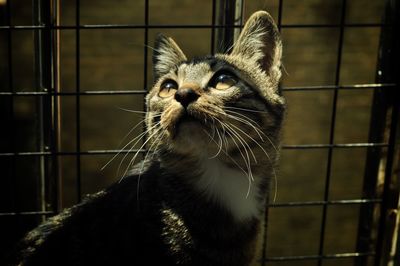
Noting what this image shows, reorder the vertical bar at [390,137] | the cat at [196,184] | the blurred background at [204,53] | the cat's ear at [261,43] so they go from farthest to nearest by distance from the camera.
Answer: the blurred background at [204,53] → the vertical bar at [390,137] → the cat's ear at [261,43] → the cat at [196,184]

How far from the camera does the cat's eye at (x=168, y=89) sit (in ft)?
8.52

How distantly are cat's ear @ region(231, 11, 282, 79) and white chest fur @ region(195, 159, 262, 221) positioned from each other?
1.47 ft

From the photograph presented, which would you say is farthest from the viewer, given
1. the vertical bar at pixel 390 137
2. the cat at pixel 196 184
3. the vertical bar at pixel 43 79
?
the vertical bar at pixel 390 137

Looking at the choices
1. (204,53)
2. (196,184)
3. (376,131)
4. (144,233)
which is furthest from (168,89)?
(204,53)

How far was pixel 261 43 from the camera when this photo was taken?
8.86 feet

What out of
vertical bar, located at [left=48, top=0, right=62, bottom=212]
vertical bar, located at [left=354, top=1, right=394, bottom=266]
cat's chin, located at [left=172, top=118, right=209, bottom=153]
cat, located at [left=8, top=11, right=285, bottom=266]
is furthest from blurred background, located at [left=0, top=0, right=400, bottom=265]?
cat's chin, located at [left=172, top=118, right=209, bottom=153]

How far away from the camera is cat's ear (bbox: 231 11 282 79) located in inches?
105

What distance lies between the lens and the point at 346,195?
18.1 ft

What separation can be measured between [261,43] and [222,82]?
0.97 ft

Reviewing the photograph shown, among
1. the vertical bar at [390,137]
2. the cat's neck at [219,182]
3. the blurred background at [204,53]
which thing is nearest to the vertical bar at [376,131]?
the vertical bar at [390,137]

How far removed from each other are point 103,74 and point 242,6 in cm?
265

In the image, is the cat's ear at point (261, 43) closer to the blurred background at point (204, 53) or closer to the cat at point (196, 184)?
the cat at point (196, 184)

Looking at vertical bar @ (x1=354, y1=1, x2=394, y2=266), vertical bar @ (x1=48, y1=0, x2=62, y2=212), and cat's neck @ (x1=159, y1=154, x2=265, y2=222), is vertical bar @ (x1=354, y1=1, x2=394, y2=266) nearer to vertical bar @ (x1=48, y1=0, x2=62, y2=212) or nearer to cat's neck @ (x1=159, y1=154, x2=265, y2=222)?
cat's neck @ (x1=159, y1=154, x2=265, y2=222)

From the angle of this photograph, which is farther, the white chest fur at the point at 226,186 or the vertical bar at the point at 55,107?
the vertical bar at the point at 55,107
